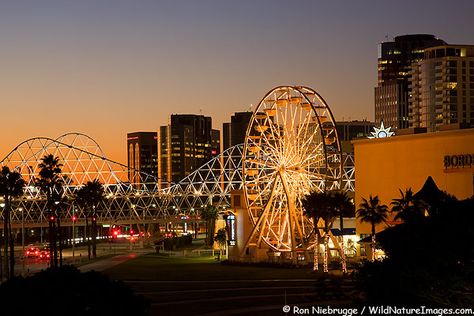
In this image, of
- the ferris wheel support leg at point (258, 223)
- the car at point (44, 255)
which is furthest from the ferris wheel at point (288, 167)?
the car at point (44, 255)

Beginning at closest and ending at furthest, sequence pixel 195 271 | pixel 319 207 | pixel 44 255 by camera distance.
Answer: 1. pixel 319 207
2. pixel 195 271
3. pixel 44 255

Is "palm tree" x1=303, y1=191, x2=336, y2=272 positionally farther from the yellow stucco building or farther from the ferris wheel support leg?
the yellow stucco building

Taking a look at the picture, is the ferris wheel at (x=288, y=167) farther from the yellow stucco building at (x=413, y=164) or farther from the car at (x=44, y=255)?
the car at (x=44, y=255)

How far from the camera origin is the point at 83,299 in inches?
1651

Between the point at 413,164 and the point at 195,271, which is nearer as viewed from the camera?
the point at 195,271

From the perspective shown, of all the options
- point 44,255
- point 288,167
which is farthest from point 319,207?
point 44,255

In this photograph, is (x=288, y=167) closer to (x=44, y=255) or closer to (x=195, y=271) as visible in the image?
(x=195, y=271)

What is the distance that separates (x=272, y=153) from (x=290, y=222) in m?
7.85

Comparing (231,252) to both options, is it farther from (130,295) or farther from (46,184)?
(130,295)

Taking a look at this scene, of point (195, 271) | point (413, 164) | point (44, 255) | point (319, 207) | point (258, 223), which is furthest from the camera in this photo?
point (44, 255)

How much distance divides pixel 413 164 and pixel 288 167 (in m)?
15.8

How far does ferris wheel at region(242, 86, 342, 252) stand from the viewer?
10206 cm

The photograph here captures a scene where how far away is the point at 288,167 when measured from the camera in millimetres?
103438

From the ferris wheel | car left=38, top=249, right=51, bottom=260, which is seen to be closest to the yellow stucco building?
the ferris wheel
